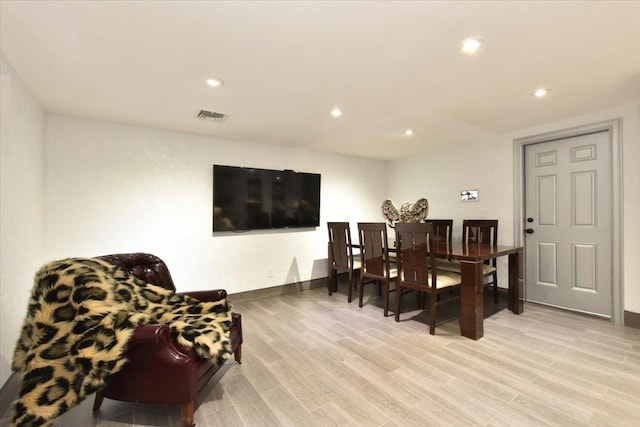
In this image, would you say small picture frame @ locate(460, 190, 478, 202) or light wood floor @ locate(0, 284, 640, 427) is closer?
light wood floor @ locate(0, 284, 640, 427)

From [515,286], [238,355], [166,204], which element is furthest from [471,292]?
[166,204]

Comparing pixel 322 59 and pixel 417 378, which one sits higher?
pixel 322 59

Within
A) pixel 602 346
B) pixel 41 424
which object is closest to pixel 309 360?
pixel 41 424

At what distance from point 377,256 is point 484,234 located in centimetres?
153

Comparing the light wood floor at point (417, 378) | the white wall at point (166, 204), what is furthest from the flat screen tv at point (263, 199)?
the light wood floor at point (417, 378)

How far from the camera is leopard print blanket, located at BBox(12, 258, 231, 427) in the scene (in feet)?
4.61

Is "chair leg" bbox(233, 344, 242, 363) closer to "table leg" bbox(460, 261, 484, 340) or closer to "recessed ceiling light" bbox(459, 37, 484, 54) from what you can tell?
"table leg" bbox(460, 261, 484, 340)

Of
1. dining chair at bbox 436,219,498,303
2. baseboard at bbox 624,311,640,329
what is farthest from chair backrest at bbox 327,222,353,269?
baseboard at bbox 624,311,640,329

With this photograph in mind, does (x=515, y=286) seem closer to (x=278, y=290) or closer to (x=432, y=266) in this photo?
(x=432, y=266)

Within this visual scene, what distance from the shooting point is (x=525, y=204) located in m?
3.74

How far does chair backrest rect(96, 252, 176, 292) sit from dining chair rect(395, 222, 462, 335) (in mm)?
Result: 2201

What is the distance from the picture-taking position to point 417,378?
206 cm

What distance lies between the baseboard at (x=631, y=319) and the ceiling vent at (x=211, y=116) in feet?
14.8

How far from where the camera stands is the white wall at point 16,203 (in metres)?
1.87
